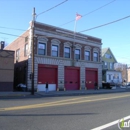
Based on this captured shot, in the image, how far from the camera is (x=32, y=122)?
7.86 metres

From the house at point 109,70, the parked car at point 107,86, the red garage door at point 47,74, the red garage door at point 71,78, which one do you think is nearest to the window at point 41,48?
the red garage door at point 47,74

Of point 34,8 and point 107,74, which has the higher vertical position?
point 34,8

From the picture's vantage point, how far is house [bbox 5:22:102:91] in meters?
27.8

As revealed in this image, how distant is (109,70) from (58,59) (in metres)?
27.8

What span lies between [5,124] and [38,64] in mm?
20232

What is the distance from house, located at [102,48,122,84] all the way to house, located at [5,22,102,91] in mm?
17877

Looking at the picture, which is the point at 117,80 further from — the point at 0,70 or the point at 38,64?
the point at 0,70

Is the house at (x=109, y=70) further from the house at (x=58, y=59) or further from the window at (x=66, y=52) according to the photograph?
the window at (x=66, y=52)

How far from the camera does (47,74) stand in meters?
28.8

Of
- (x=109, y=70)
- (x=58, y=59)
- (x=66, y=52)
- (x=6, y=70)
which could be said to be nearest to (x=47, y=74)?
(x=58, y=59)

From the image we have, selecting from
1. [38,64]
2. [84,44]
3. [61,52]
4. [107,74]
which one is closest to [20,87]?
[38,64]

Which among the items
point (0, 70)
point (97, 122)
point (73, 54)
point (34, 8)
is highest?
point (34, 8)

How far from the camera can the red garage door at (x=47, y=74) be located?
28.0 metres

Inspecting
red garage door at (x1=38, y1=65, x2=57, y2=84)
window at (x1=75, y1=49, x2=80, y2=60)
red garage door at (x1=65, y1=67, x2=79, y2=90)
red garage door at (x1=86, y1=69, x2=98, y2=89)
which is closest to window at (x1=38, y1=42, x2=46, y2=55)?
red garage door at (x1=38, y1=65, x2=57, y2=84)
